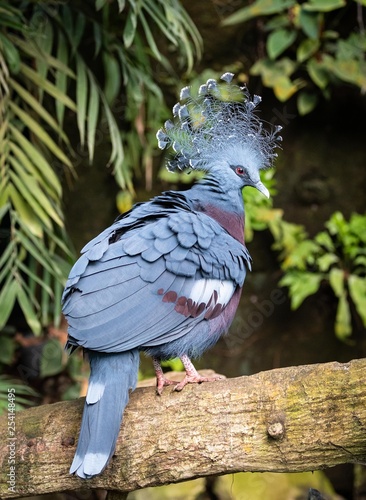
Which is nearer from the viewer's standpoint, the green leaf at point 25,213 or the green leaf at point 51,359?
the green leaf at point 25,213

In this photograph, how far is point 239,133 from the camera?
8.33 feet

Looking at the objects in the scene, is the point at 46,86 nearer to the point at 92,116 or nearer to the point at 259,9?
the point at 92,116

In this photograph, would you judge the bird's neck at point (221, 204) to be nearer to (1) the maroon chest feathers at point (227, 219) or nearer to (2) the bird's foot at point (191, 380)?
(1) the maroon chest feathers at point (227, 219)

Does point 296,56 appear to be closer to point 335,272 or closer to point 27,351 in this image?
point 335,272

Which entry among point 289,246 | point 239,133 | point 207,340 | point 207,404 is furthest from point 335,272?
point 207,404

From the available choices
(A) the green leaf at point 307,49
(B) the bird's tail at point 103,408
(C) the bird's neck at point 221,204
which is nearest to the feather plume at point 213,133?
(C) the bird's neck at point 221,204

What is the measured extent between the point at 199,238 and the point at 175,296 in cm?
20

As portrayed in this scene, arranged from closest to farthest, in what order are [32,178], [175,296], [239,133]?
[175,296]
[239,133]
[32,178]

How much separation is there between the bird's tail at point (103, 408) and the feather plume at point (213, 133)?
0.88 metres

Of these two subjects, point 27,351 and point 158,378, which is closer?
point 158,378

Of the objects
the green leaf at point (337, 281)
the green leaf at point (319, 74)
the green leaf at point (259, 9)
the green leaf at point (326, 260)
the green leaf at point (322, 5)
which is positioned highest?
the green leaf at point (259, 9)

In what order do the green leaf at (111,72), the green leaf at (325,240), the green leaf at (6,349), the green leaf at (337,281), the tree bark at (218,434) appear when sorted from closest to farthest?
the tree bark at (218,434) → the green leaf at (111,72) → the green leaf at (6,349) → the green leaf at (337,281) → the green leaf at (325,240)

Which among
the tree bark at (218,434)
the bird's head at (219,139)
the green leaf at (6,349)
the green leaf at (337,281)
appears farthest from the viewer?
the green leaf at (337,281)

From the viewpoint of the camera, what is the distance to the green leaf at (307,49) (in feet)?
14.0
